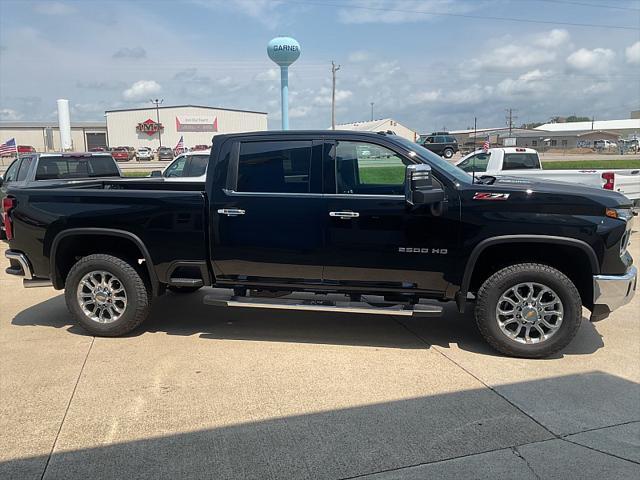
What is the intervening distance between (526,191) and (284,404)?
264 centimetres

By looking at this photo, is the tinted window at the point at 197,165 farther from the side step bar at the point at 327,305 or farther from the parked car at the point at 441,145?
the parked car at the point at 441,145

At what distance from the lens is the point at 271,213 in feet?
16.2

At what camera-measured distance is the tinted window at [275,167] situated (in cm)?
499

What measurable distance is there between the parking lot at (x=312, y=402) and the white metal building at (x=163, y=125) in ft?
277

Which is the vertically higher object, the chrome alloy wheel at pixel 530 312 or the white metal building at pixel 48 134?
the white metal building at pixel 48 134

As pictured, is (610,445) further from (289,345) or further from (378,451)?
(289,345)

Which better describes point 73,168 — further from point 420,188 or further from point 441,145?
point 441,145

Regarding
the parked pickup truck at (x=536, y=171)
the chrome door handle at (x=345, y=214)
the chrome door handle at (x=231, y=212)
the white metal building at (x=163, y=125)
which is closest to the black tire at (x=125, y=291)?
the chrome door handle at (x=231, y=212)

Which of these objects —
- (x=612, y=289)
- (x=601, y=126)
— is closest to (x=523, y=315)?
(x=612, y=289)

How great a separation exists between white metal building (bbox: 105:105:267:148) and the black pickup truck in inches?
3307

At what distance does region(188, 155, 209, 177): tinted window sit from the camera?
1113 centimetres

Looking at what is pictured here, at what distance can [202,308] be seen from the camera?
254 inches

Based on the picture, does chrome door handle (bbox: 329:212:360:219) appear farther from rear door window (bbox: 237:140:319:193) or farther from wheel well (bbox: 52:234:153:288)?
wheel well (bbox: 52:234:153:288)

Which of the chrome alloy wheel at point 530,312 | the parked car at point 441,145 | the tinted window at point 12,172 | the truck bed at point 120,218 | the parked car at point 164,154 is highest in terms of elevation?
the parked car at point 164,154
